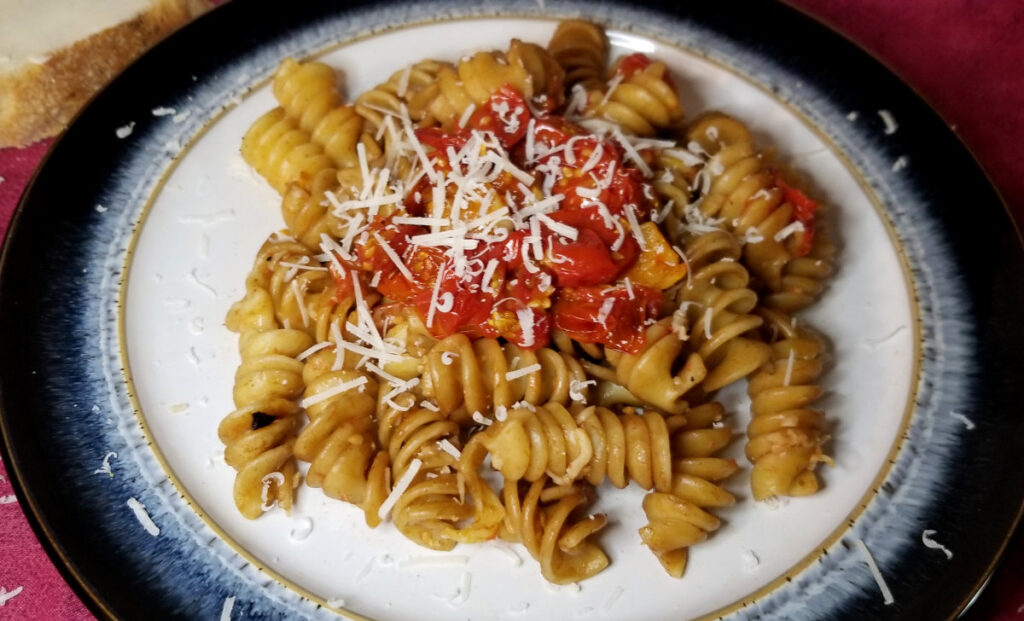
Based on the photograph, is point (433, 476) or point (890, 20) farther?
point (890, 20)

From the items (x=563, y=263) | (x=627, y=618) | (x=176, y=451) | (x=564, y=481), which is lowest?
(x=627, y=618)

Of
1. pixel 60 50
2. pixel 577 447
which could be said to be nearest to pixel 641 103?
pixel 577 447

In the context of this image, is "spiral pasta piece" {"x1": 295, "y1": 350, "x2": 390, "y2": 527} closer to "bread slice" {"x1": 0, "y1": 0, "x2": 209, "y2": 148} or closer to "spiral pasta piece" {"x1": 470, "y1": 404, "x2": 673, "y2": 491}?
"spiral pasta piece" {"x1": 470, "y1": 404, "x2": 673, "y2": 491}

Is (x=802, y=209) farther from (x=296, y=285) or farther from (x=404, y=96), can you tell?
(x=296, y=285)

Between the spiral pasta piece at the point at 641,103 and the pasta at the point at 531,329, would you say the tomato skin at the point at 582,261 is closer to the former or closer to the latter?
the pasta at the point at 531,329

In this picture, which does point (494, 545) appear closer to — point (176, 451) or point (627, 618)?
point (627, 618)

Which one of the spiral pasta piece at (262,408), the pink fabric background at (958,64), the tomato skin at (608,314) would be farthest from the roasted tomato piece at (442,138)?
the pink fabric background at (958,64)

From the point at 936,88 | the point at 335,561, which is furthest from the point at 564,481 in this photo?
the point at 936,88
